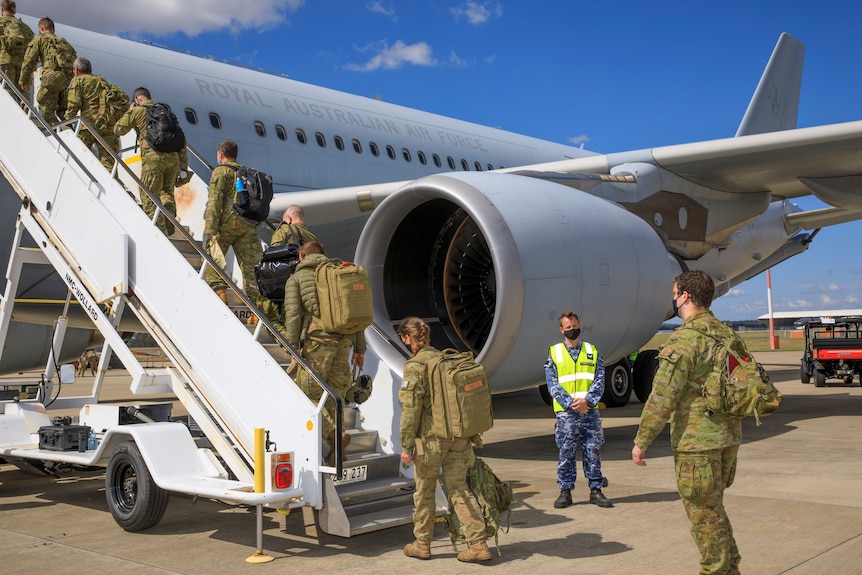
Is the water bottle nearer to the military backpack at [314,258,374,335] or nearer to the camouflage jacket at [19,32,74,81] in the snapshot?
the military backpack at [314,258,374,335]

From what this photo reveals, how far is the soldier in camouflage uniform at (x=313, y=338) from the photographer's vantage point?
5160 mm

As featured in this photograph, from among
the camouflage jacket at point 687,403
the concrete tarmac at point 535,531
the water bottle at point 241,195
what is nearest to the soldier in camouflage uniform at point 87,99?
the water bottle at point 241,195

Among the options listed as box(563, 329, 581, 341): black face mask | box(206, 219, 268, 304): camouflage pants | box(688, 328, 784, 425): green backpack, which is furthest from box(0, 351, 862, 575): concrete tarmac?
box(206, 219, 268, 304): camouflage pants

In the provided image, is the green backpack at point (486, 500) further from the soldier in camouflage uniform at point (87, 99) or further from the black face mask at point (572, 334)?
the soldier in camouflage uniform at point (87, 99)

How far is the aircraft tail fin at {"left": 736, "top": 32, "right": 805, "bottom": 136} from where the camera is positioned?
1416 centimetres

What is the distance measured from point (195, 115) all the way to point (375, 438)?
547 cm

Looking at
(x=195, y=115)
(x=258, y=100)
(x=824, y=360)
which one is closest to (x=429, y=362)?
(x=195, y=115)

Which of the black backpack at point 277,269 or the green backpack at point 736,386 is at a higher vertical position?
the black backpack at point 277,269

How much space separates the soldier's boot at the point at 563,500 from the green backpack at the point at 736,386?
2227mm

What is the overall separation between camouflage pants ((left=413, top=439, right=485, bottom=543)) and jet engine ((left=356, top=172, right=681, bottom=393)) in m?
2.27

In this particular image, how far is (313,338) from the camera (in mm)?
5285

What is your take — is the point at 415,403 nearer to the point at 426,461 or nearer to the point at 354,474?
the point at 426,461

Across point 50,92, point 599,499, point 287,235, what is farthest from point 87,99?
point 599,499

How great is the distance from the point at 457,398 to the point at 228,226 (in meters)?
2.67
